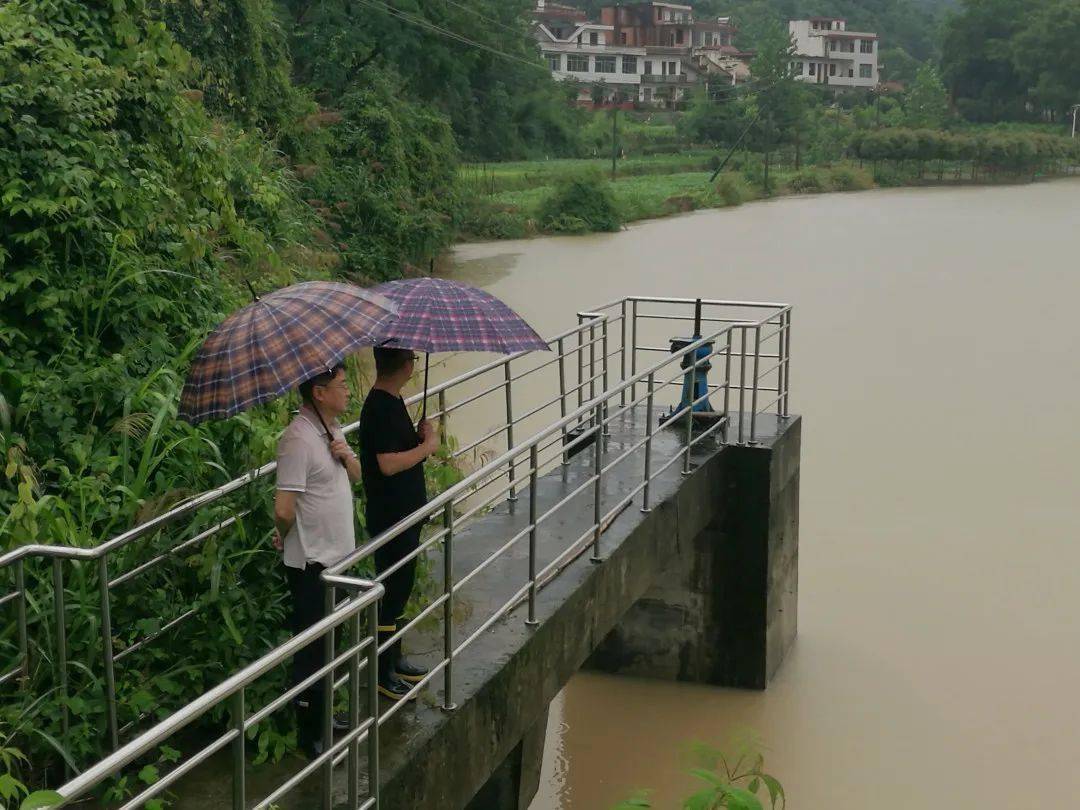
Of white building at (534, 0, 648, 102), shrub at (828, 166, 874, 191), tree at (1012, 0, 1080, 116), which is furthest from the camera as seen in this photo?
A: white building at (534, 0, 648, 102)

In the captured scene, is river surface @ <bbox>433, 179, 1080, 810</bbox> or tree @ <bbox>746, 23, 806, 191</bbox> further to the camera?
tree @ <bbox>746, 23, 806, 191</bbox>

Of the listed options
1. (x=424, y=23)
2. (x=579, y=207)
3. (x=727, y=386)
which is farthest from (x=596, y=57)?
(x=727, y=386)

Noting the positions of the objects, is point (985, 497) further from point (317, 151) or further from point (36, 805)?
A: point (36, 805)

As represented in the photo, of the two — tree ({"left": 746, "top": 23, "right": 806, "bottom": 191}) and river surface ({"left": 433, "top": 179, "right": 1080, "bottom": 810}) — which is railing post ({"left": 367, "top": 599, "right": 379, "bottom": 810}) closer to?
river surface ({"left": 433, "top": 179, "right": 1080, "bottom": 810})

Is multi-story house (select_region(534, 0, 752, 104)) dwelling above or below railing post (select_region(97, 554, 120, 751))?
above

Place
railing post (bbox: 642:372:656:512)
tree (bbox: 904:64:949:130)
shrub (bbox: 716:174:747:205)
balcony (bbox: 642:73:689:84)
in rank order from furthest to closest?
1. balcony (bbox: 642:73:689:84)
2. tree (bbox: 904:64:949:130)
3. shrub (bbox: 716:174:747:205)
4. railing post (bbox: 642:372:656:512)

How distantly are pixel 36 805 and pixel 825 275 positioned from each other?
85.9 ft

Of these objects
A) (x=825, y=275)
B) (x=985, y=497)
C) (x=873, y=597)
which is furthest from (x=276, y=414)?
(x=825, y=275)

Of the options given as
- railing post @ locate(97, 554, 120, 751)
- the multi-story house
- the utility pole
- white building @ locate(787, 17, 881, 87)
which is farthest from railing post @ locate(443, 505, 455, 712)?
white building @ locate(787, 17, 881, 87)

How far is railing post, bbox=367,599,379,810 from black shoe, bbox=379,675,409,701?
0.45 metres

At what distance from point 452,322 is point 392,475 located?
0.54m

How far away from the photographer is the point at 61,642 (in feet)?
12.6

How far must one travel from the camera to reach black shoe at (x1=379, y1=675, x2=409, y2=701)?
4.12 m

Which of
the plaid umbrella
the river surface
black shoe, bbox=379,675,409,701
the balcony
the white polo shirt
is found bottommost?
the river surface
